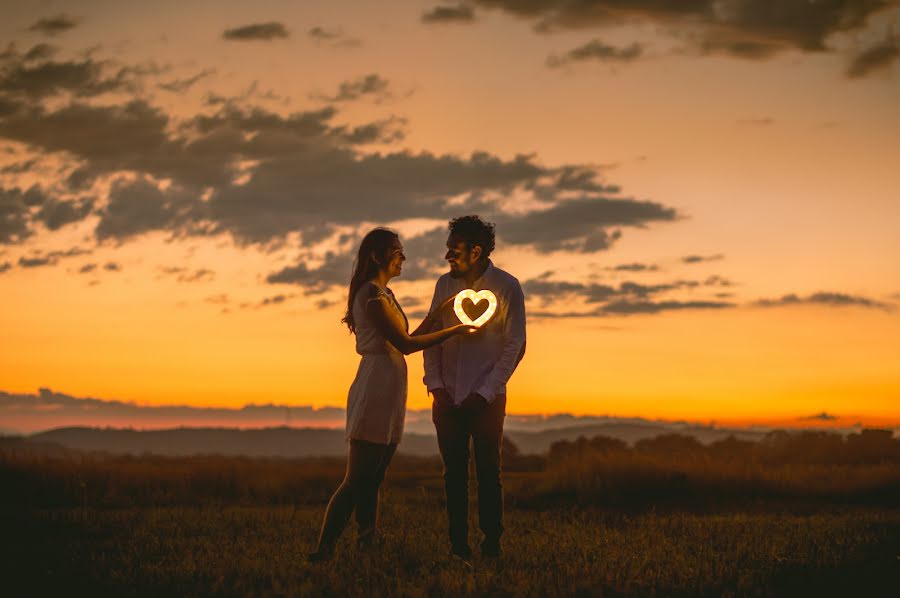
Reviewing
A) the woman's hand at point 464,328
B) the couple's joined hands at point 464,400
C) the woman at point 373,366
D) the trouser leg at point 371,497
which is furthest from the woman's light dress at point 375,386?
the woman's hand at point 464,328

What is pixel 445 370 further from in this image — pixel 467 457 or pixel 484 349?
pixel 467 457

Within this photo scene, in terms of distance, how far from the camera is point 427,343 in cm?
807

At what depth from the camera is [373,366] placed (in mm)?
8219

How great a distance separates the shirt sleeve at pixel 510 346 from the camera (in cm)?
810

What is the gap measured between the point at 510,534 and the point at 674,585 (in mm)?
3864

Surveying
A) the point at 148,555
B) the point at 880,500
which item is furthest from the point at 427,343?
the point at 880,500

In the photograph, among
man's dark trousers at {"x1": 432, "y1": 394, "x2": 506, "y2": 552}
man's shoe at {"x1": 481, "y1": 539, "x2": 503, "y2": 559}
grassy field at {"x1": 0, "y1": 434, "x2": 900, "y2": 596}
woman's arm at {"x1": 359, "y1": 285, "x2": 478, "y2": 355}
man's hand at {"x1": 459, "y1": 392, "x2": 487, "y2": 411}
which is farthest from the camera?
man's shoe at {"x1": 481, "y1": 539, "x2": 503, "y2": 559}

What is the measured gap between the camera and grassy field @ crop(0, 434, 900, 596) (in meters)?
7.63

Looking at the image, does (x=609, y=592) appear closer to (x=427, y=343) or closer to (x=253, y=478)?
(x=427, y=343)

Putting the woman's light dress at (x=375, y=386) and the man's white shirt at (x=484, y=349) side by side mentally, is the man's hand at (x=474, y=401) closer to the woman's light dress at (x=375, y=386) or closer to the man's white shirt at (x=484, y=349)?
the man's white shirt at (x=484, y=349)

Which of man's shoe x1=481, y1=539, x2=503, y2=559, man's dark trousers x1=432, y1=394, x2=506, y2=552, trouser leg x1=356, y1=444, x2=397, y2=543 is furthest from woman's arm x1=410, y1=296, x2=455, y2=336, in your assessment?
man's shoe x1=481, y1=539, x2=503, y2=559

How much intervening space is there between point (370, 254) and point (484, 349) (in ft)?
4.23

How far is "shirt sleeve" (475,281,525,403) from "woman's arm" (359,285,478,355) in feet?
1.34

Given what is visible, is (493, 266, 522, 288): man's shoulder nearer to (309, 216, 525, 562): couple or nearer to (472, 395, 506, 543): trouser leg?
(309, 216, 525, 562): couple
